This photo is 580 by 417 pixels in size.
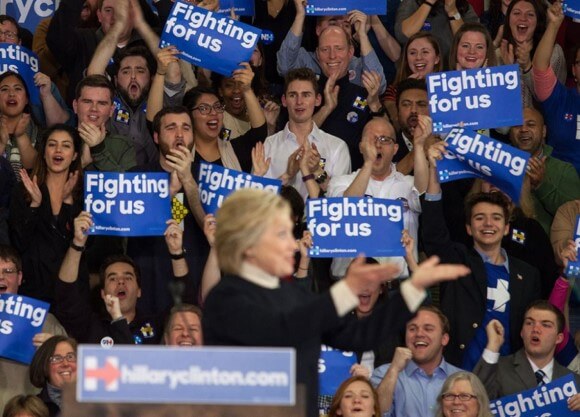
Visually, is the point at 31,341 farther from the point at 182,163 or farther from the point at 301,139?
Result: the point at 301,139

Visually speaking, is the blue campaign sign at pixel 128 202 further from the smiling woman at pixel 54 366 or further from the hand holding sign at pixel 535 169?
the hand holding sign at pixel 535 169

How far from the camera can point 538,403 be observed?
7457 millimetres

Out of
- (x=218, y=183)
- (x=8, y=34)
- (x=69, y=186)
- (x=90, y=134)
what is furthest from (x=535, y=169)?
(x=8, y=34)

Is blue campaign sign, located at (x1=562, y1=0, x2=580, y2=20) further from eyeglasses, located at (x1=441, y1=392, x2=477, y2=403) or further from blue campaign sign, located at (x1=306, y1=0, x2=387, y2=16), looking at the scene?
eyeglasses, located at (x1=441, y1=392, x2=477, y2=403)

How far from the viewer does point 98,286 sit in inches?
316

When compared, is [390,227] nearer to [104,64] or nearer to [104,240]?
[104,240]

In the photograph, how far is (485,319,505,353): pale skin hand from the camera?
7.53m

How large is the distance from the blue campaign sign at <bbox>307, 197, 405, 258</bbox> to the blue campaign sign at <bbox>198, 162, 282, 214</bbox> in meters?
0.30

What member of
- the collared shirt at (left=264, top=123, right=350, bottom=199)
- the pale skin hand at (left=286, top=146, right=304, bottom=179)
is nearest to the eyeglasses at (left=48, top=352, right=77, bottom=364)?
the pale skin hand at (left=286, top=146, right=304, bottom=179)

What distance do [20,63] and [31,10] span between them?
1.57 meters

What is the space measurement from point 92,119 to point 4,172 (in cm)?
58

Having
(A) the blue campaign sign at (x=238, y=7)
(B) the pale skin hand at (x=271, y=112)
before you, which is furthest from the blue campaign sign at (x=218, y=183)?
(A) the blue campaign sign at (x=238, y=7)

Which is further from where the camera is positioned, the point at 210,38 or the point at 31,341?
the point at 210,38

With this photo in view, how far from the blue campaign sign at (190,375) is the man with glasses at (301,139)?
485 cm
